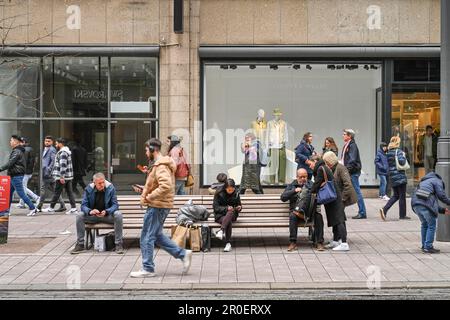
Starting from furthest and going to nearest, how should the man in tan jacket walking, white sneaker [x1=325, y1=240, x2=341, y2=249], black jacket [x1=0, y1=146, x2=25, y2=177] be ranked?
1. black jacket [x1=0, y1=146, x2=25, y2=177]
2. white sneaker [x1=325, y1=240, x2=341, y2=249]
3. the man in tan jacket walking

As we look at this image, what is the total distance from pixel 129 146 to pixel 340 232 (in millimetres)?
8825

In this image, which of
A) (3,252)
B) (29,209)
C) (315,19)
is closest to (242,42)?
(315,19)

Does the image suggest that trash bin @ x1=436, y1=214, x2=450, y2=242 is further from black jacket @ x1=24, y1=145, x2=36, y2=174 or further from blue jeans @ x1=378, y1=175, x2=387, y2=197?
black jacket @ x1=24, y1=145, x2=36, y2=174

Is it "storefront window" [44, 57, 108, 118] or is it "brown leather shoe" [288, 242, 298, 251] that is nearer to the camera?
"brown leather shoe" [288, 242, 298, 251]

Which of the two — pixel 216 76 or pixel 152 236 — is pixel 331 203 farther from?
pixel 216 76

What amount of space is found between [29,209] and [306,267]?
29.8 feet

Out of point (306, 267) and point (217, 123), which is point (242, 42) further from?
point (306, 267)

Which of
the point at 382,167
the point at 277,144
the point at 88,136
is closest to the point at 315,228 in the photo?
the point at 382,167

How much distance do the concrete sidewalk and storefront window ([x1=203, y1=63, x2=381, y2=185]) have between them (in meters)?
5.81

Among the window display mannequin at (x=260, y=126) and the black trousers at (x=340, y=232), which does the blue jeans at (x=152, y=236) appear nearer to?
the black trousers at (x=340, y=232)

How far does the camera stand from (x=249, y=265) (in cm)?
1020

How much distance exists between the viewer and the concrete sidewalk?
8922 millimetres

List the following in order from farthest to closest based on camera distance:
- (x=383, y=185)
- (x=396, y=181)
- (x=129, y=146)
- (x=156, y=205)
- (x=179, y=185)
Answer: (x=129, y=146)
(x=383, y=185)
(x=179, y=185)
(x=396, y=181)
(x=156, y=205)

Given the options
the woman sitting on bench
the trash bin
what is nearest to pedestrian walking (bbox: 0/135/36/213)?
the woman sitting on bench
